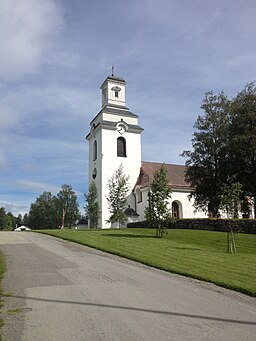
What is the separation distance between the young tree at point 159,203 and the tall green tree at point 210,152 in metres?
4.92

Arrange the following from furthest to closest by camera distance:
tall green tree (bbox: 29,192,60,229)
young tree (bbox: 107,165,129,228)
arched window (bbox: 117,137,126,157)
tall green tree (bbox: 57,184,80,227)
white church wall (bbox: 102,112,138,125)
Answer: tall green tree (bbox: 29,192,60,229), tall green tree (bbox: 57,184,80,227), white church wall (bbox: 102,112,138,125), arched window (bbox: 117,137,126,157), young tree (bbox: 107,165,129,228)

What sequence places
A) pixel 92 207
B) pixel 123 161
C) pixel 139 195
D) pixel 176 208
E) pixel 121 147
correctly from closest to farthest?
pixel 92 207 < pixel 176 208 < pixel 139 195 < pixel 123 161 < pixel 121 147

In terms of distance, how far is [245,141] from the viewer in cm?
2744

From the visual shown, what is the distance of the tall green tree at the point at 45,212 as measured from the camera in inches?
3637

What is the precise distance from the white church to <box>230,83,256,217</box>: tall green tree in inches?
674

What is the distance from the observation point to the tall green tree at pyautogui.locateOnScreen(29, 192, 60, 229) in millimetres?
92375

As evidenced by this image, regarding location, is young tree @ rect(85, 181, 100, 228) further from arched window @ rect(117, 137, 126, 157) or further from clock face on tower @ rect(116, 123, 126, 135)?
clock face on tower @ rect(116, 123, 126, 135)

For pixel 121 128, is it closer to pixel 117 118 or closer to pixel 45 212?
pixel 117 118

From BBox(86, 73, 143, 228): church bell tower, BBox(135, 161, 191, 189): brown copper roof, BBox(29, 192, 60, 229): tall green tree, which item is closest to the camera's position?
BBox(135, 161, 191, 189): brown copper roof

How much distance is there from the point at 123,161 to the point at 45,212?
5540 cm

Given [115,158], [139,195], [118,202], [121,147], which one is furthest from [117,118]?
[118,202]

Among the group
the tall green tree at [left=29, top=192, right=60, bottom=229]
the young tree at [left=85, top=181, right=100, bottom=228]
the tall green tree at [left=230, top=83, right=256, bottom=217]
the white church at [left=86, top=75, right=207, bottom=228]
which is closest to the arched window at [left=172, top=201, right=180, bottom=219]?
the white church at [left=86, top=75, right=207, bottom=228]

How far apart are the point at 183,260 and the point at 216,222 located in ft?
58.2

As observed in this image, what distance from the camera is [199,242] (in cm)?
2306
